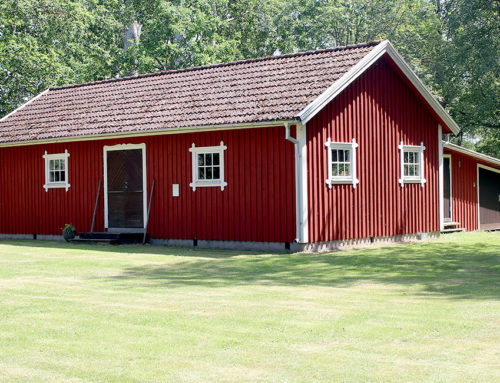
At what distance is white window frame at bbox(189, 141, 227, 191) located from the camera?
1892 cm

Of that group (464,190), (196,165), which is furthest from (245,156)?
(464,190)

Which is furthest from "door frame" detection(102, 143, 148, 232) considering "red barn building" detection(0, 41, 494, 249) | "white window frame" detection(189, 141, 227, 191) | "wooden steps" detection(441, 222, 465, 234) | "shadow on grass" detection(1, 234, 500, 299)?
"wooden steps" detection(441, 222, 465, 234)

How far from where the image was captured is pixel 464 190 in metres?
26.8

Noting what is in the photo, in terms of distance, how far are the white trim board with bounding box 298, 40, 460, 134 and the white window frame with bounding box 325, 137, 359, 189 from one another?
47.3 inches

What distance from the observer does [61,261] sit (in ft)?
51.7

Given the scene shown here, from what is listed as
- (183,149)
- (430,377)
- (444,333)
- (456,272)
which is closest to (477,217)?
(183,149)

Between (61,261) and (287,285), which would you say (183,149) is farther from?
(287,285)

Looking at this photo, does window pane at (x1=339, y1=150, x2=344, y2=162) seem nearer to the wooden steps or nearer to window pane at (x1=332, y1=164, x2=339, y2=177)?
window pane at (x1=332, y1=164, x2=339, y2=177)

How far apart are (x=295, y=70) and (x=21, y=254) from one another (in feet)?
26.7

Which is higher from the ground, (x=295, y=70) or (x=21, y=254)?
(x=295, y=70)

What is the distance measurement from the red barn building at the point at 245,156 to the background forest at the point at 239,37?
35.7ft

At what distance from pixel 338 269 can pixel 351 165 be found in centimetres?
548

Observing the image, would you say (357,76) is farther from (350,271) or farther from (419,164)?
(350,271)

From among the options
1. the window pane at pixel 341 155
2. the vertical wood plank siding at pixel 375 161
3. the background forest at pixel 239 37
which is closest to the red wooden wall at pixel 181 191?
the vertical wood plank siding at pixel 375 161
